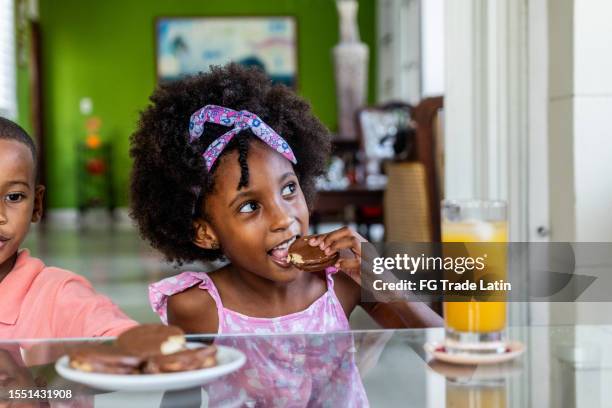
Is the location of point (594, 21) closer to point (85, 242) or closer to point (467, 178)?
point (467, 178)

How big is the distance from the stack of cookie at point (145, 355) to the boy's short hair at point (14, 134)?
21.4 inches

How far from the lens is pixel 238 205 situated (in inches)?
48.6

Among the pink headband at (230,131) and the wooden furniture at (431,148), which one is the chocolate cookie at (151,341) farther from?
the wooden furniture at (431,148)

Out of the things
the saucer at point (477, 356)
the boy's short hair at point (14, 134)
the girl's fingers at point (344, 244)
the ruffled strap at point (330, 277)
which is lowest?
the saucer at point (477, 356)

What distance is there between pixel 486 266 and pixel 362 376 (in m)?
0.15

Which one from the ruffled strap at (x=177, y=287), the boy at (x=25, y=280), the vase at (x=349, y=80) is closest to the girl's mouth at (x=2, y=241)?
the boy at (x=25, y=280)

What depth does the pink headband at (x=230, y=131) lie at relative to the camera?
4.11ft

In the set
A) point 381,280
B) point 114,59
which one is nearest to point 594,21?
point 381,280

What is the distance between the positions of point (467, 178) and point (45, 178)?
Answer: 31.4 feet

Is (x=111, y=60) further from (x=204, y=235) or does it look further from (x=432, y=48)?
(x=204, y=235)

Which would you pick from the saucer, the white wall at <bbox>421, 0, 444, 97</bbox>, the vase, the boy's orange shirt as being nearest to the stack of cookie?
the saucer

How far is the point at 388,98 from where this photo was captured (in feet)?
31.6

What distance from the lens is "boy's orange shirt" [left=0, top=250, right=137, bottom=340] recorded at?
106 cm

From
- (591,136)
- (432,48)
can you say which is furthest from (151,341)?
(432,48)
